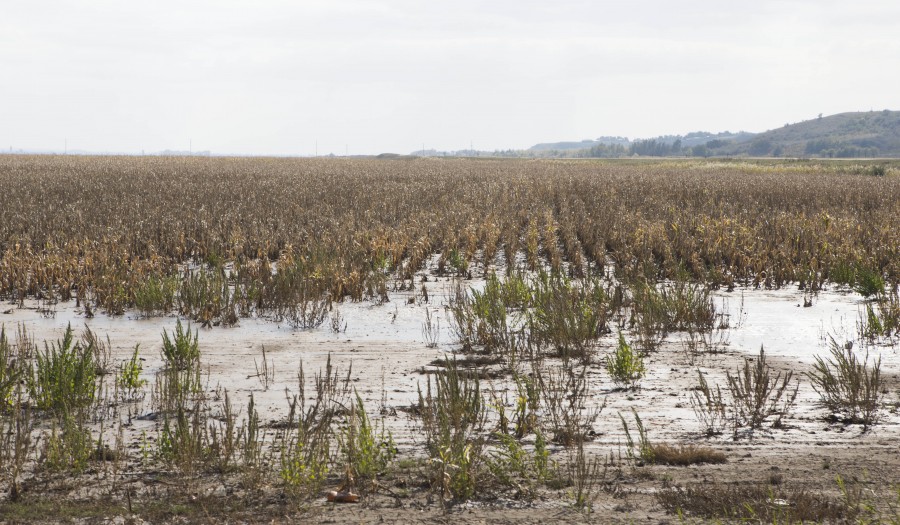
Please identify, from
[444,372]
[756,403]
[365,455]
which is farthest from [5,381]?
[756,403]

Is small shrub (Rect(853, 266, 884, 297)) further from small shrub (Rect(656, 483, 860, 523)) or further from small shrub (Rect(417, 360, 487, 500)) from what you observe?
small shrub (Rect(417, 360, 487, 500))

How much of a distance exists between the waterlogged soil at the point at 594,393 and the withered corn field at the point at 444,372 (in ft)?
0.10

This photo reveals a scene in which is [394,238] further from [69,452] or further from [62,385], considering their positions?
[69,452]

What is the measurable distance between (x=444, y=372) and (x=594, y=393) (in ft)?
4.48

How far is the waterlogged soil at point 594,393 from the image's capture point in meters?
4.38

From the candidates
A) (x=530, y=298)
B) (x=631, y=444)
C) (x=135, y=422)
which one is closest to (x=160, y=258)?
(x=530, y=298)

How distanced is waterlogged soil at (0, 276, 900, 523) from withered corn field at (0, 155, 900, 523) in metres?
0.03

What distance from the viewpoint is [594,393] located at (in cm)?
659

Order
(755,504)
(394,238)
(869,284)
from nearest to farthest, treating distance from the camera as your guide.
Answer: (755,504)
(869,284)
(394,238)

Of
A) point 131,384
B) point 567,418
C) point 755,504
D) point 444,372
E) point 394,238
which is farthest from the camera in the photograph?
point 394,238

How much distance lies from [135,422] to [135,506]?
5.43 feet

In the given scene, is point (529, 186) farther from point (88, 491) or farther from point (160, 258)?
point (88, 491)

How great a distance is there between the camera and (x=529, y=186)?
32.0 metres

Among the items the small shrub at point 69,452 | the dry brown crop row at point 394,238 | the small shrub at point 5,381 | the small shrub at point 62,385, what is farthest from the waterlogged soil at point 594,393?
the dry brown crop row at point 394,238
